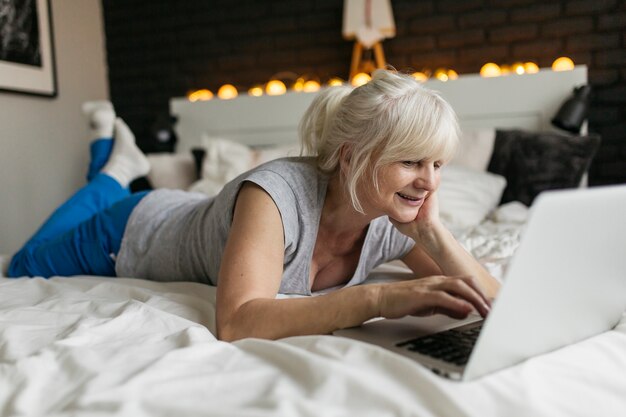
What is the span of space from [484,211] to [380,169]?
4.47ft

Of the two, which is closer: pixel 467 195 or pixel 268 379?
pixel 268 379

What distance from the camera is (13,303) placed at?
1.48 m

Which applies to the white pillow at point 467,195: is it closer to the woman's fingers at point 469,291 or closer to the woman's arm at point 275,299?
the woman's arm at point 275,299

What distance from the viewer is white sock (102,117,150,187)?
2453 millimetres

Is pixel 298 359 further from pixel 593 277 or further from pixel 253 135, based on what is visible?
pixel 253 135

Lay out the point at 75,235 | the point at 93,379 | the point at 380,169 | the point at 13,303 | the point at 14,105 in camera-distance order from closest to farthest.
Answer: the point at 93,379, the point at 380,169, the point at 13,303, the point at 75,235, the point at 14,105

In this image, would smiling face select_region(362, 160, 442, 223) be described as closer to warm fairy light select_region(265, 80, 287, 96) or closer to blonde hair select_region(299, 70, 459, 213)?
blonde hair select_region(299, 70, 459, 213)

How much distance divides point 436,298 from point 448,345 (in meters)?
0.07

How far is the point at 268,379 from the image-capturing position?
0.80 meters

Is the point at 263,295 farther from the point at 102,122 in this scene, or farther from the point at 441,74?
the point at 441,74

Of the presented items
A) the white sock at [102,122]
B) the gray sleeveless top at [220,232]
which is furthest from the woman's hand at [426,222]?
the white sock at [102,122]

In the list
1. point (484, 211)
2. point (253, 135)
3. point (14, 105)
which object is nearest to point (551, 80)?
point (484, 211)

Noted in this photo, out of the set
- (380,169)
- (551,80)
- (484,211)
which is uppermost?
(551,80)

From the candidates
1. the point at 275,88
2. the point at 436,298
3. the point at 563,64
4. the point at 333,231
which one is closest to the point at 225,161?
the point at 275,88
